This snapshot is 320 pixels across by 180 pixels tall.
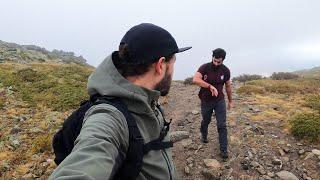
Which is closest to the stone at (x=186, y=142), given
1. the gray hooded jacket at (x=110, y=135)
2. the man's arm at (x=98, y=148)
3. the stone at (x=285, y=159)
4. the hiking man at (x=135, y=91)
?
the stone at (x=285, y=159)

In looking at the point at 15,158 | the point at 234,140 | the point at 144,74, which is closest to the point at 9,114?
the point at 15,158

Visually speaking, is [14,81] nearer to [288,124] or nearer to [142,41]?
[288,124]

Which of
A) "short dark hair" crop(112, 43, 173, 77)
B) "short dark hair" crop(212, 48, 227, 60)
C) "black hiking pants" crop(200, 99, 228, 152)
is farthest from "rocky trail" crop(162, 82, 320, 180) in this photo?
"short dark hair" crop(112, 43, 173, 77)

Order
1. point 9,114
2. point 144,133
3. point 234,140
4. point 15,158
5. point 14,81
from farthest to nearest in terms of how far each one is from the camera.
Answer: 1. point 14,81
2. point 9,114
3. point 234,140
4. point 15,158
5. point 144,133

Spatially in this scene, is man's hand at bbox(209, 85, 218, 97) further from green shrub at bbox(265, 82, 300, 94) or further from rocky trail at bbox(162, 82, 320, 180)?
green shrub at bbox(265, 82, 300, 94)

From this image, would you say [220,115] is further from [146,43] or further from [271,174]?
[146,43]

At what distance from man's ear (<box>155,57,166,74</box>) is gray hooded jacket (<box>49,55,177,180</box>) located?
0.57 ft

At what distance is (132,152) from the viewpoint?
2547mm

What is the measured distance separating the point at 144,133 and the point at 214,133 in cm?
1021

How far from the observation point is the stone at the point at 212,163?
1077cm

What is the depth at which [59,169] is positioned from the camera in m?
2.02

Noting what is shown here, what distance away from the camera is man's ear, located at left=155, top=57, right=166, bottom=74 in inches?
122

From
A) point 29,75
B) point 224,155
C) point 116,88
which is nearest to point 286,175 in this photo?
point 224,155

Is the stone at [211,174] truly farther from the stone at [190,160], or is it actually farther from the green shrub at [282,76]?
the green shrub at [282,76]
